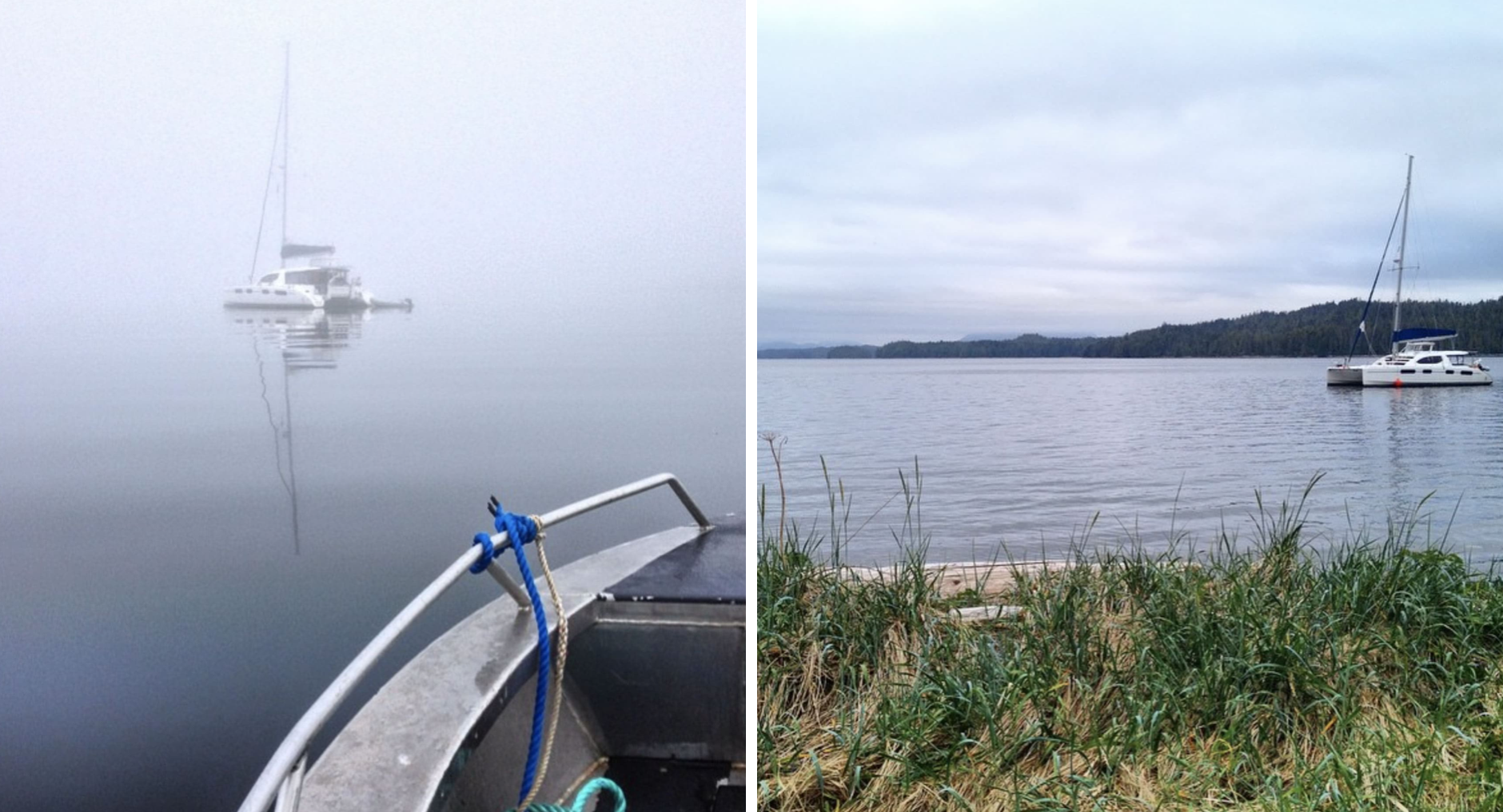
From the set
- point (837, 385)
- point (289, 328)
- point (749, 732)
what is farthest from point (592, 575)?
point (837, 385)

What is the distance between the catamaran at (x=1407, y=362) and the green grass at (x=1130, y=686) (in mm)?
769

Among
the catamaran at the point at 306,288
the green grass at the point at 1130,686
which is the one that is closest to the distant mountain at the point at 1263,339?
the green grass at the point at 1130,686

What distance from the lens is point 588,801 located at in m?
1.39

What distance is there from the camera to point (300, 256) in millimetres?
1561

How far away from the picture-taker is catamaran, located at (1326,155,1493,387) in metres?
2.64

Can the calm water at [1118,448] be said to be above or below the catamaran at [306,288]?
below

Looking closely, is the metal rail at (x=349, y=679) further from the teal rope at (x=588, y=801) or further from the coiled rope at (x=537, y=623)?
the teal rope at (x=588, y=801)

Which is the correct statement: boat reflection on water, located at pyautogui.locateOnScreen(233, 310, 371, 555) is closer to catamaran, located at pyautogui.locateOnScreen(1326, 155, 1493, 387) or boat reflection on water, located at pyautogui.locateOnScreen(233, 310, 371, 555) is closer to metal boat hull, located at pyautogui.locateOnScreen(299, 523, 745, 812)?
metal boat hull, located at pyautogui.locateOnScreen(299, 523, 745, 812)

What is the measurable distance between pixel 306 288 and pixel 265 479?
30 centimetres

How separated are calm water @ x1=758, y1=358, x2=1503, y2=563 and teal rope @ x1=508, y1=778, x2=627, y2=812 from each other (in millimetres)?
736

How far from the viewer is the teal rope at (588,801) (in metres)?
1.11

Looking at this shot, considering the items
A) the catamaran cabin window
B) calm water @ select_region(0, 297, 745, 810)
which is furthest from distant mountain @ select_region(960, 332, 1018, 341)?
the catamaran cabin window

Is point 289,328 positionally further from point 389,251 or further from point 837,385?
point 837,385

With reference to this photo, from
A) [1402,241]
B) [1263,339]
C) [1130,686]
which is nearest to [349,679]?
[1130,686]
